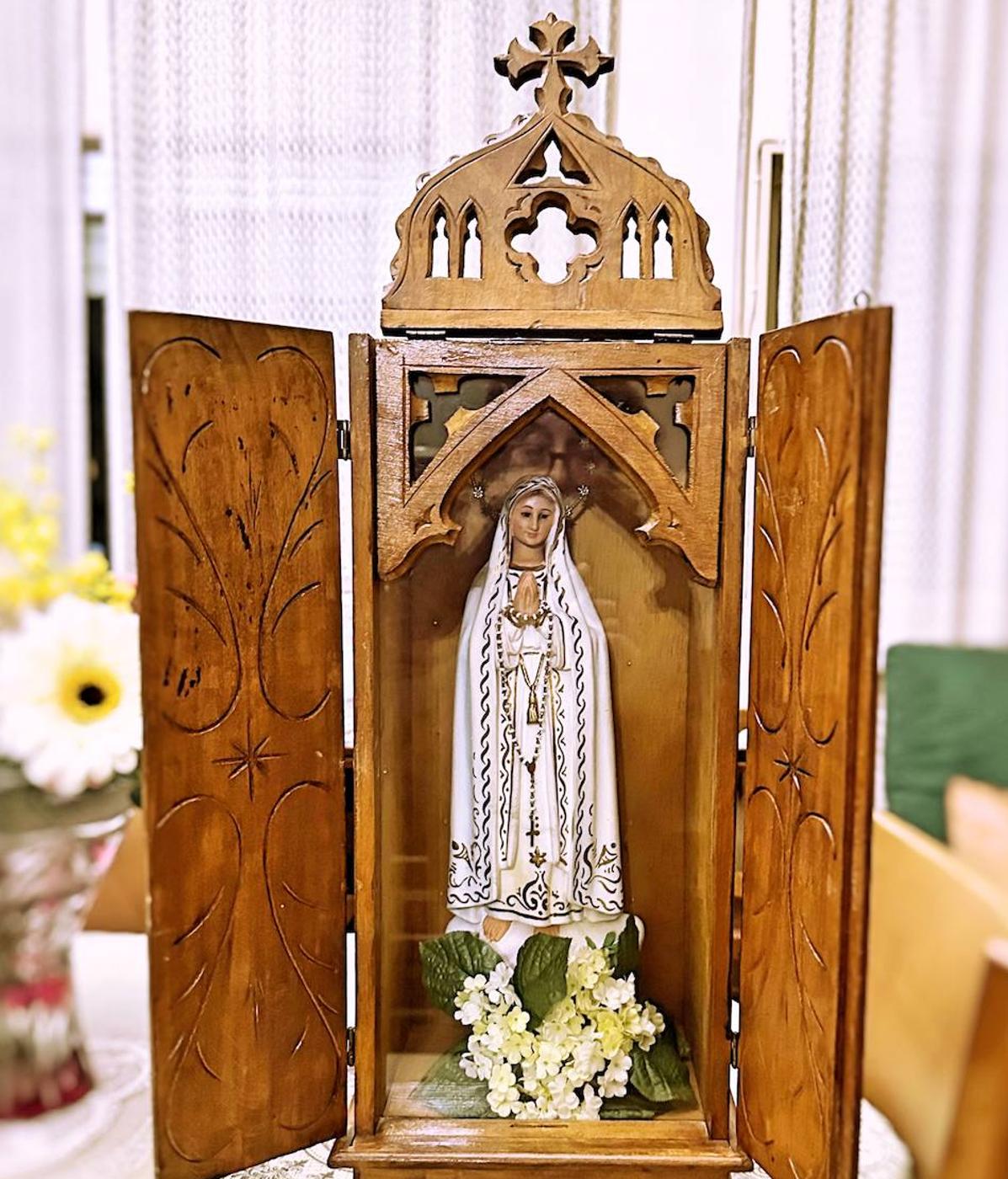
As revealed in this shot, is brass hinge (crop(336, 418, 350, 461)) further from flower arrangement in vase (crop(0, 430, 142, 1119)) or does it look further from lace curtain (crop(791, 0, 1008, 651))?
lace curtain (crop(791, 0, 1008, 651))

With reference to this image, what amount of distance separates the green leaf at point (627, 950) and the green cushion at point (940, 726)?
0.32 m

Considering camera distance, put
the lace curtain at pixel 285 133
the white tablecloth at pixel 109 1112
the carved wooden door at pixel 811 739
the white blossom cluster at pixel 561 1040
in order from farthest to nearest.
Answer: the lace curtain at pixel 285 133 < the white blossom cluster at pixel 561 1040 < the white tablecloth at pixel 109 1112 < the carved wooden door at pixel 811 739

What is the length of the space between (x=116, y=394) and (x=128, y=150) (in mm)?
299

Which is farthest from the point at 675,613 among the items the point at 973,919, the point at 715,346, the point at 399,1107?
the point at 399,1107

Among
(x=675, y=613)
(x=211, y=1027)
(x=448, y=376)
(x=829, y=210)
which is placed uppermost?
(x=829, y=210)

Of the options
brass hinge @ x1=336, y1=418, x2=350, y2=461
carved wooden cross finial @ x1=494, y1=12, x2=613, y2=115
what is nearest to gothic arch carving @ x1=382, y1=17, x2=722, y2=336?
carved wooden cross finial @ x1=494, y1=12, x2=613, y2=115

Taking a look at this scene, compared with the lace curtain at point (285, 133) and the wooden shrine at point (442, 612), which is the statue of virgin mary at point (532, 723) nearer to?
the wooden shrine at point (442, 612)

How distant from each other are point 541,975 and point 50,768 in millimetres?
537

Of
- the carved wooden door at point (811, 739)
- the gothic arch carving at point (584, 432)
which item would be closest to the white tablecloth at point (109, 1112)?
the carved wooden door at point (811, 739)

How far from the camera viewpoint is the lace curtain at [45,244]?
3.21 ft

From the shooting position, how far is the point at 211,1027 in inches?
38.0

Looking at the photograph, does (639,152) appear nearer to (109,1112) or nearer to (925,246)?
(925,246)

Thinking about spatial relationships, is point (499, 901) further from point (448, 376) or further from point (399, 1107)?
point (448, 376)

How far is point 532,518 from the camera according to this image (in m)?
1.07
